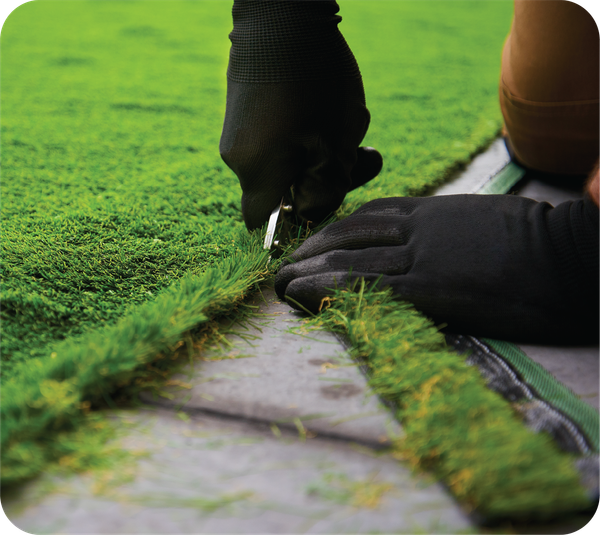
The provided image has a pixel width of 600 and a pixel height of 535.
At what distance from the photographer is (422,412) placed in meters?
0.78

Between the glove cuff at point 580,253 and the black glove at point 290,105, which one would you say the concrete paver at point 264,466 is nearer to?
the glove cuff at point 580,253

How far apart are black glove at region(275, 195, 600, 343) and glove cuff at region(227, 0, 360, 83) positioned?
0.45m

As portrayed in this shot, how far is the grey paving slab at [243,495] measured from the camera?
65 cm

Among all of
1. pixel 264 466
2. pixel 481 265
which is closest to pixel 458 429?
pixel 264 466

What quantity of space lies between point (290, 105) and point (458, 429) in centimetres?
94

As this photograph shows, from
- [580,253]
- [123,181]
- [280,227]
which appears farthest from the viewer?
[123,181]

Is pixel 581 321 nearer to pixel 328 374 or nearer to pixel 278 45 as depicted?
pixel 328 374

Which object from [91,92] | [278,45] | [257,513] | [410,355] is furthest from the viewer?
[91,92]

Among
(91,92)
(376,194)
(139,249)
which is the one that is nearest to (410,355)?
(139,249)

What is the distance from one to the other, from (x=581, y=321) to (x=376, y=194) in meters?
0.92

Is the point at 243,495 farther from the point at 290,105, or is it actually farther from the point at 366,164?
the point at 366,164

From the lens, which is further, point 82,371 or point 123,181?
point 123,181

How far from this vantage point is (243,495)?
682mm

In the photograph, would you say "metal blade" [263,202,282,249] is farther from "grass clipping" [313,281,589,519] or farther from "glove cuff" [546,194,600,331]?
"glove cuff" [546,194,600,331]
